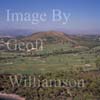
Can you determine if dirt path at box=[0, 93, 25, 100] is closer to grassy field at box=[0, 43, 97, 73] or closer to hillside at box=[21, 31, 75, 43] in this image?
grassy field at box=[0, 43, 97, 73]

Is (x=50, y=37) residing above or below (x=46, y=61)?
above

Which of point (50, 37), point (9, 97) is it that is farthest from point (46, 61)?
point (9, 97)

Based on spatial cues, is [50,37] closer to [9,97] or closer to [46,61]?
[46,61]

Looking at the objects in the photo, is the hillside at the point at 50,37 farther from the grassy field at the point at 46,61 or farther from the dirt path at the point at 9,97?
the dirt path at the point at 9,97

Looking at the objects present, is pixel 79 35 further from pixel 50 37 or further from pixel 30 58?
pixel 30 58

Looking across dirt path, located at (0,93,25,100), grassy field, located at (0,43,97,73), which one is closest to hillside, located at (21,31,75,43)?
grassy field, located at (0,43,97,73)

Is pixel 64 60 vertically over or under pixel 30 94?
Result: over

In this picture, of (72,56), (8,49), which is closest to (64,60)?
(72,56)

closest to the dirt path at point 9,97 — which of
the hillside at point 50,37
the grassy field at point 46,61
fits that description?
the grassy field at point 46,61

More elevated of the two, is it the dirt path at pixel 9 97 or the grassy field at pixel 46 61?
the grassy field at pixel 46 61

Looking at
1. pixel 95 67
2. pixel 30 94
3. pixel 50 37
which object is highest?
pixel 50 37
